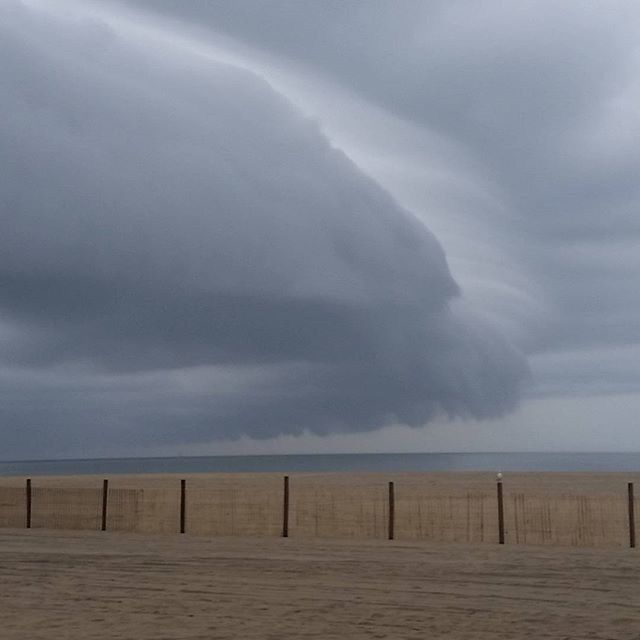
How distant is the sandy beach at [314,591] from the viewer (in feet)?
43.3

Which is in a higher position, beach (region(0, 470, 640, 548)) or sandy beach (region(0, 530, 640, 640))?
beach (region(0, 470, 640, 548))

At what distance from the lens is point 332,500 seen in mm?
27438

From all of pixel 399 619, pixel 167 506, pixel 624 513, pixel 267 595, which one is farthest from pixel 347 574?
pixel 167 506

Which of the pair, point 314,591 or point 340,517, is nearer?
point 314,591

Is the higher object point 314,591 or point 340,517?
point 340,517

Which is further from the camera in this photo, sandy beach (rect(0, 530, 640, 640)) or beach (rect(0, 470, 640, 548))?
beach (rect(0, 470, 640, 548))

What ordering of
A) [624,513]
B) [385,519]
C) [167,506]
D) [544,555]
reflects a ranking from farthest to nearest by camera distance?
1. [167,506]
2. [385,519]
3. [624,513]
4. [544,555]

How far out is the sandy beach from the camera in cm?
1319

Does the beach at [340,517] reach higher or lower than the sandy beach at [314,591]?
higher

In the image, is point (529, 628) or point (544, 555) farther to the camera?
point (544, 555)

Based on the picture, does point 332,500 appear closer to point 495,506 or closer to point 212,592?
point 495,506

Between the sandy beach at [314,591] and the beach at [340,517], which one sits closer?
the sandy beach at [314,591]

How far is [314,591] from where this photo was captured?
16359 millimetres

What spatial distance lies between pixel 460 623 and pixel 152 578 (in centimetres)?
655
